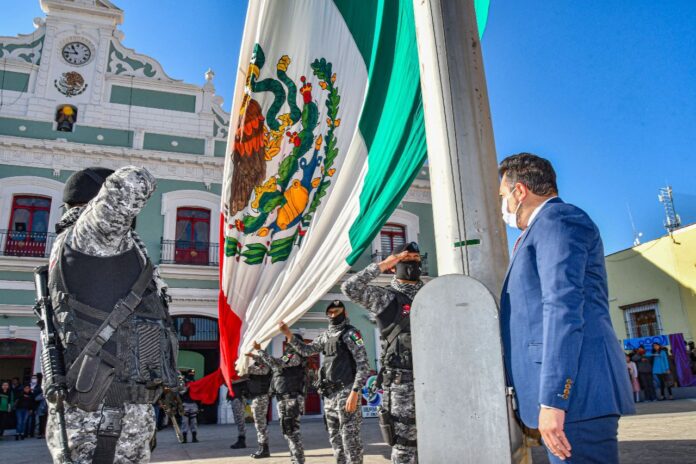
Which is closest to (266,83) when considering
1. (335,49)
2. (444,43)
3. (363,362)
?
(335,49)

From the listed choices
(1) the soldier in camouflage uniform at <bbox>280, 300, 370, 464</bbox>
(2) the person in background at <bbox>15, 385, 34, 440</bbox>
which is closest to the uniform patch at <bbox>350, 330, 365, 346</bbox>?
(1) the soldier in camouflage uniform at <bbox>280, 300, 370, 464</bbox>

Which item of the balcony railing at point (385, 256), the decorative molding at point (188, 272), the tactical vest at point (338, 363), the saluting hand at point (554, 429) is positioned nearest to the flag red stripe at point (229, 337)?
the tactical vest at point (338, 363)

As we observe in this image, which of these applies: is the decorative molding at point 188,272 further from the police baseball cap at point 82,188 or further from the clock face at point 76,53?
the police baseball cap at point 82,188

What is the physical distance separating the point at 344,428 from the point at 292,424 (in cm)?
121

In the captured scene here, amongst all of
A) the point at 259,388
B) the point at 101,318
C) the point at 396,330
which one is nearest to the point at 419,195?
the point at 259,388

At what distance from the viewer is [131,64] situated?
19422mm

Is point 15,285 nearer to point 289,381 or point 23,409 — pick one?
point 23,409

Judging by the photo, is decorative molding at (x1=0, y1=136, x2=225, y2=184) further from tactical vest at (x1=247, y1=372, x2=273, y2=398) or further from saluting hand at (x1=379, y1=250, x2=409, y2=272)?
saluting hand at (x1=379, y1=250, x2=409, y2=272)

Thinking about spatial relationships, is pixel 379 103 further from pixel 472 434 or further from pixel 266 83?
pixel 472 434

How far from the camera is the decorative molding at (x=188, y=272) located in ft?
56.4

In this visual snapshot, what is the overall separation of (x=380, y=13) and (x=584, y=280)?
8.66 feet

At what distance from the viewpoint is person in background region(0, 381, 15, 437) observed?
45.5 feet

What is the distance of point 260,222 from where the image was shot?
179 inches

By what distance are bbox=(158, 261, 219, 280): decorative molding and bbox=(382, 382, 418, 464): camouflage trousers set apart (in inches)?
543
